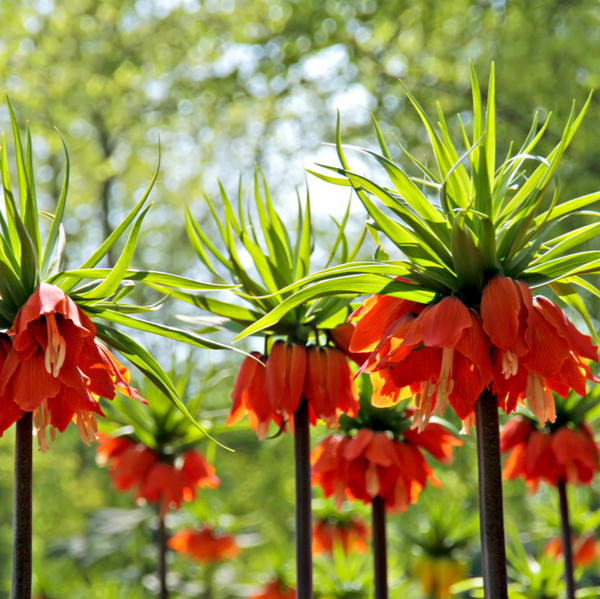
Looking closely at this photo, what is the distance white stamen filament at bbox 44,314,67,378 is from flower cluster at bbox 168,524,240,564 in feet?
13.4

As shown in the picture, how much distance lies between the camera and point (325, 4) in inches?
307

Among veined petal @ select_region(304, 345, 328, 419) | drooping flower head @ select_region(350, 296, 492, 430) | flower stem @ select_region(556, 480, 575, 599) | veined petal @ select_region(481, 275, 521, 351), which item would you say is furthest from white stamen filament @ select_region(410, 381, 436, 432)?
flower stem @ select_region(556, 480, 575, 599)

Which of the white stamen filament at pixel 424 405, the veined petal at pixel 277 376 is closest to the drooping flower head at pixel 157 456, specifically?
the veined petal at pixel 277 376

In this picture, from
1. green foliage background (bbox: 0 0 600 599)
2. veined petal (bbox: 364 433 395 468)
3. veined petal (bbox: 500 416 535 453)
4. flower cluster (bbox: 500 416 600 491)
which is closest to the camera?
veined petal (bbox: 364 433 395 468)

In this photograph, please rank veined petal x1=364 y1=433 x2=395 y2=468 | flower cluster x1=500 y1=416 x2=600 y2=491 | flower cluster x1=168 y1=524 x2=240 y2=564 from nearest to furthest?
1. veined petal x1=364 y1=433 x2=395 y2=468
2. flower cluster x1=500 y1=416 x2=600 y2=491
3. flower cluster x1=168 y1=524 x2=240 y2=564

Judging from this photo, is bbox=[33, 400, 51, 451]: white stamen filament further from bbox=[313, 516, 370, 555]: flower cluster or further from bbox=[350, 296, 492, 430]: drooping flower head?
bbox=[313, 516, 370, 555]: flower cluster

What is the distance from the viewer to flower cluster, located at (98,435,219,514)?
3.37m

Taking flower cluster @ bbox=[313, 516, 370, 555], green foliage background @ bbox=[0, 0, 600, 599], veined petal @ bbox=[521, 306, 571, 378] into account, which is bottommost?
flower cluster @ bbox=[313, 516, 370, 555]

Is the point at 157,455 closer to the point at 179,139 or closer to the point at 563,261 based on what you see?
the point at 563,261

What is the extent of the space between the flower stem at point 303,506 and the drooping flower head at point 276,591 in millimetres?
2836

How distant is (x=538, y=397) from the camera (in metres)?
1.49

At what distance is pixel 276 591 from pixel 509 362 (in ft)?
11.8

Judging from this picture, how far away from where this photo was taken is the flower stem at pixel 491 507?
137cm

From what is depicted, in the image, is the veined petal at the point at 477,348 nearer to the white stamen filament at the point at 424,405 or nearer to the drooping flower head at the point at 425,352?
the drooping flower head at the point at 425,352
